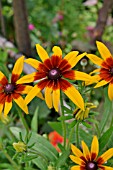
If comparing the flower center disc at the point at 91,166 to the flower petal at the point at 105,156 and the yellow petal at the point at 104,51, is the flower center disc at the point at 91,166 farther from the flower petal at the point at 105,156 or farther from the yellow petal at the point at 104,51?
the yellow petal at the point at 104,51

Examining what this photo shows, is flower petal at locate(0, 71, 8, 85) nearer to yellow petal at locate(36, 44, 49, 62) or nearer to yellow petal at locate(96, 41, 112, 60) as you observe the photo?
yellow petal at locate(36, 44, 49, 62)

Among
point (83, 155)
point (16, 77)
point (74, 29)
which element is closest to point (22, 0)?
point (74, 29)

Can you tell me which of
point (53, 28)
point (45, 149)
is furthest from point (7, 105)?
point (53, 28)

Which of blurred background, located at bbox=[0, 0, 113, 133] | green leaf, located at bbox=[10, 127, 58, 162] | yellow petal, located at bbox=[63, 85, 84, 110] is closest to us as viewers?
yellow petal, located at bbox=[63, 85, 84, 110]

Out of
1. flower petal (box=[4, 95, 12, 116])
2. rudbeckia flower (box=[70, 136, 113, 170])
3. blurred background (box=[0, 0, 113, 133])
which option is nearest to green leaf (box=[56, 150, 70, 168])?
rudbeckia flower (box=[70, 136, 113, 170])

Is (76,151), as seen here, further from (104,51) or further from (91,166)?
(104,51)

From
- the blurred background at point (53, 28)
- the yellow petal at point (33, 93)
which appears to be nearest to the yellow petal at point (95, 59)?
the yellow petal at point (33, 93)
